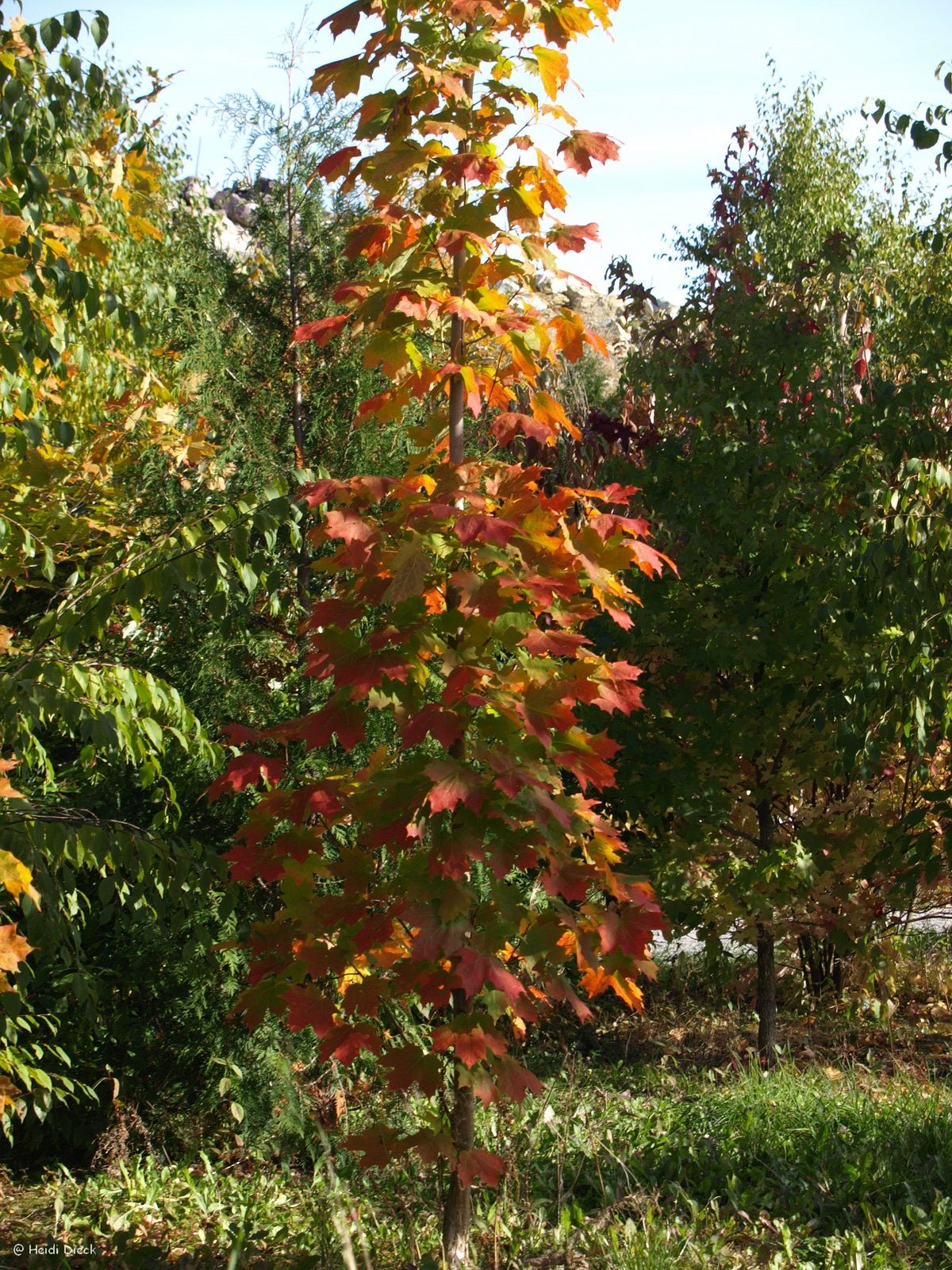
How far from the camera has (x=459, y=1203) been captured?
2.61 metres

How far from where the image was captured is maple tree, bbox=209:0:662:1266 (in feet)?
7.38

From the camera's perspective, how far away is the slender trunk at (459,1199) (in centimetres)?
258

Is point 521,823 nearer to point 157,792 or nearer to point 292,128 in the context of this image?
point 157,792

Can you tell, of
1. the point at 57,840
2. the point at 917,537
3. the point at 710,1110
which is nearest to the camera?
the point at 57,840

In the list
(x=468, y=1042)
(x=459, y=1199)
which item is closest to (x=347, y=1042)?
(x=468, y=1042)

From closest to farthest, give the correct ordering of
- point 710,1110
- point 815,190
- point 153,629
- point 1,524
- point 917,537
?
point 1,524 → point 917,537 → point 710,1110 → point 153,629 → point 815,190

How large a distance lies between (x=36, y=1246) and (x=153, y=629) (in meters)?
2.17

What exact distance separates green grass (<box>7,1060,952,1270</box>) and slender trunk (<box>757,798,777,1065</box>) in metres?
0.76

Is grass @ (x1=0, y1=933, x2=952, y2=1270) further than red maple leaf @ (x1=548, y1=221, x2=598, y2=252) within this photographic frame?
Yes

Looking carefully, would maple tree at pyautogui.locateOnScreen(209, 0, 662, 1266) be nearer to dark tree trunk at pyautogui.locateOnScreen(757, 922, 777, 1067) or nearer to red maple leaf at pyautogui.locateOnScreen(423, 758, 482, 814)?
red maple leaf at pyautogui.locateOnScreen(423, 758, 482, 814)

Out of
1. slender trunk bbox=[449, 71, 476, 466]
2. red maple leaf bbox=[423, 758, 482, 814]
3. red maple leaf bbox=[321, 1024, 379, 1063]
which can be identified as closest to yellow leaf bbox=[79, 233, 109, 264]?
slender trunk bbox=[449, 71, 476, 466]

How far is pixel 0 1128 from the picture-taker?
13.7 feet

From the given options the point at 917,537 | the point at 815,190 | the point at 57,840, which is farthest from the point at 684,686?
the point at 815,190

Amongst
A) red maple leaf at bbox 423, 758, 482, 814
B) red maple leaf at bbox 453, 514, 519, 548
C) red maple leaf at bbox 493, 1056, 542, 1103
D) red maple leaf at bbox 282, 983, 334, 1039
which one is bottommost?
red maple leaf at bbox 493, 1056, 542, 1103
